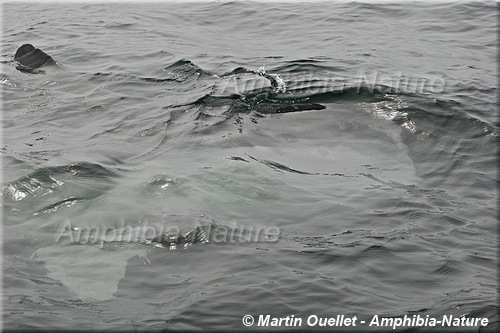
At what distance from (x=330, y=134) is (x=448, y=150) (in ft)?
5.97

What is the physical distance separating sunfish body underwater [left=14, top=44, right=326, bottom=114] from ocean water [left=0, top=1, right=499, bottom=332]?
70 mm

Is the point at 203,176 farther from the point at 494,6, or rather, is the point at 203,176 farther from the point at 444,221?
the point at 494,6

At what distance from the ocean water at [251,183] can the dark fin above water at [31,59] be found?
1.01 ft

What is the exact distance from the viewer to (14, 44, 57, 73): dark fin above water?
51.3 ft

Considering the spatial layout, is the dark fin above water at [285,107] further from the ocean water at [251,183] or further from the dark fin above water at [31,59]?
the dark fin above water at [31,59]

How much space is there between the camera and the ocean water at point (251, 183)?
7.19 m

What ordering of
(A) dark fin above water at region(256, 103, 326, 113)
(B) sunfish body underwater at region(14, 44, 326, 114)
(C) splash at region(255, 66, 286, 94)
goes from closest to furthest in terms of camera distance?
(A) dark fin above water at region(256, 103, 326, 113) < (B) sunfish body underwater at region(14, 44, 326, 114) < (C) splash at region(255, 66, 286, 94)

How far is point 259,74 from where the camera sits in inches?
562

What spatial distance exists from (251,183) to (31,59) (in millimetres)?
8517

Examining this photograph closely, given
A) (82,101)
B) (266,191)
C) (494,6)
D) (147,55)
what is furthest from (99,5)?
(266,191)
